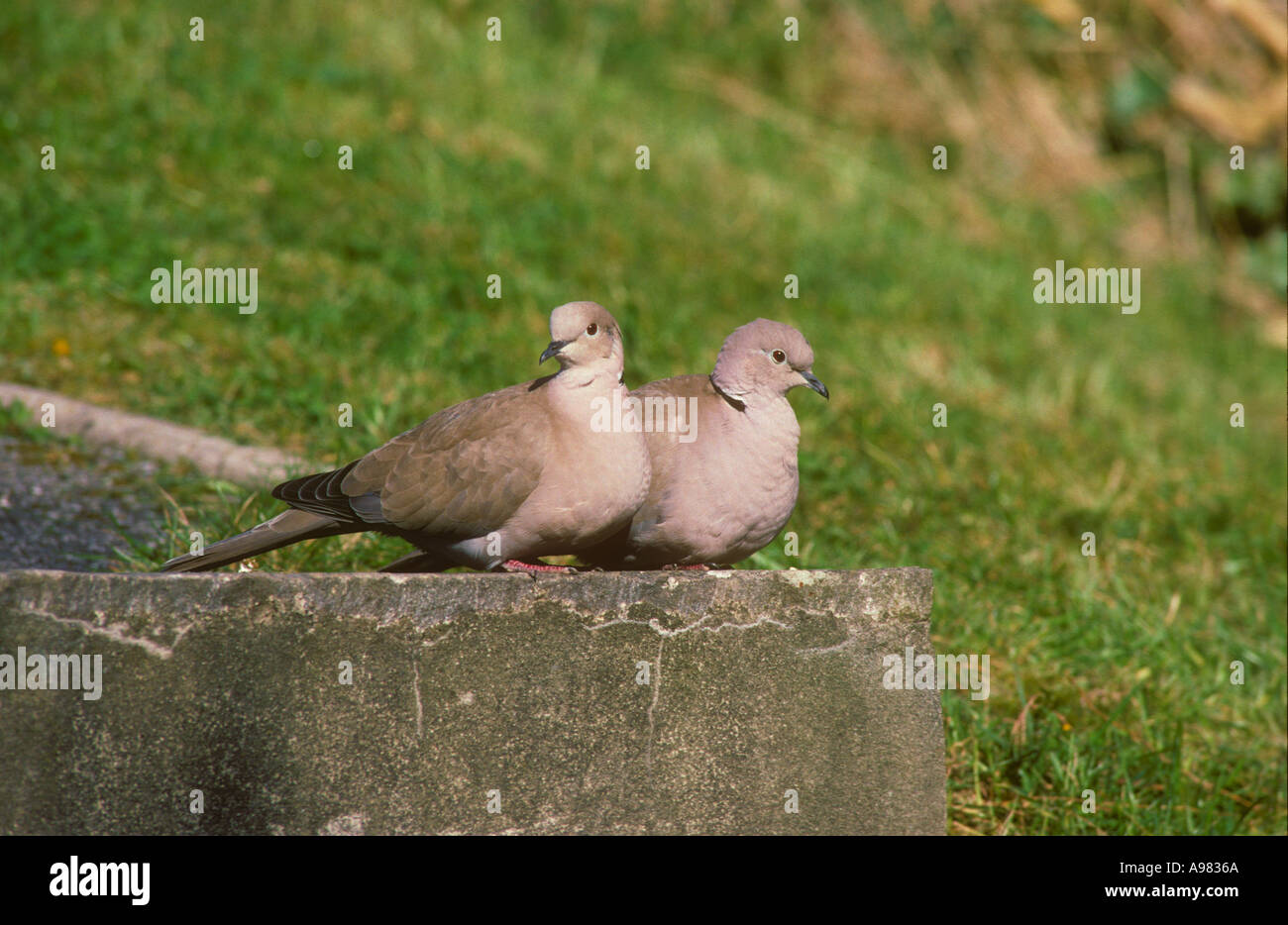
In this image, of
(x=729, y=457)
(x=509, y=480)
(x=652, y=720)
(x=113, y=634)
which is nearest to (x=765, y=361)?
(x=729, y=457)

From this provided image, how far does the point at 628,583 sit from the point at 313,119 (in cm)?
558

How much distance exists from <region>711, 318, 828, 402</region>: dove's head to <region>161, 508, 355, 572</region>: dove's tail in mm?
1009

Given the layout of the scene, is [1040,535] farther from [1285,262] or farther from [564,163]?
[1285,262]

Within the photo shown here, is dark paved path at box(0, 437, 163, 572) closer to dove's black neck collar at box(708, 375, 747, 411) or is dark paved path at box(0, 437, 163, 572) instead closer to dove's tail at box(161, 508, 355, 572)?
dove's tail at box(161, 508, 355, 572)

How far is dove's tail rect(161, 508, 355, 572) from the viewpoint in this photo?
10.7 feet

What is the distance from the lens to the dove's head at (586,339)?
311 centimetres

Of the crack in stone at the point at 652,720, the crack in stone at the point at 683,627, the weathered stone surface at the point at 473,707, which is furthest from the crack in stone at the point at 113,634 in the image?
the crack in stone at the point at 652,720

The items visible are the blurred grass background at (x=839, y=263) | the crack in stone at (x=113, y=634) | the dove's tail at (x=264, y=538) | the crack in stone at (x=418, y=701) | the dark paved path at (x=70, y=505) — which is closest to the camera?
the crack in stone at (x=113, y=634)

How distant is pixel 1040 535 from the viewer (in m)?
5.54

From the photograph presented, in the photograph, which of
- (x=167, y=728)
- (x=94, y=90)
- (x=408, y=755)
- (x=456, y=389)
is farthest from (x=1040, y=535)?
(x=94, y=90)

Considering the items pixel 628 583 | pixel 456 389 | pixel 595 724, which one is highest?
pixel 456 389

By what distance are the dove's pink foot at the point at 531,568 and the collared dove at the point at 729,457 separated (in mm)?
298

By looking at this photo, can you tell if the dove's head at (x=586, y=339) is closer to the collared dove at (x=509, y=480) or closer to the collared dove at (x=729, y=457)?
the collared dove at (x=509, y=480)

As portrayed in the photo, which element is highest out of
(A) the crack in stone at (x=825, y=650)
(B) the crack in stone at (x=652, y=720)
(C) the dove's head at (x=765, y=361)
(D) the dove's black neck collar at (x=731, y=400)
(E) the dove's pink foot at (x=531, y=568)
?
(C) the dove's head at (x=765, y=361)
